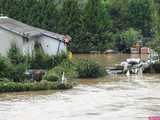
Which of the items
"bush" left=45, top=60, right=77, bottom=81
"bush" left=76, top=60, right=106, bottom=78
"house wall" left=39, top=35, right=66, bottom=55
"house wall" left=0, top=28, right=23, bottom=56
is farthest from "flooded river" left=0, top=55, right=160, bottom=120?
"house wall" left=39, top=35, right=66, bottom=55

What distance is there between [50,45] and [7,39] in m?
4.99

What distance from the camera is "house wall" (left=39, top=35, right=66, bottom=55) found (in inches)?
1866

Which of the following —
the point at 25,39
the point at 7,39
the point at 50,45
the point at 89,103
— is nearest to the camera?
the point at 89,103

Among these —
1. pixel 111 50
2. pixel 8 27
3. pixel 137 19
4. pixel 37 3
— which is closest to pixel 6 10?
pixel 37 3

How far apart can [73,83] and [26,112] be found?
37.0 feet

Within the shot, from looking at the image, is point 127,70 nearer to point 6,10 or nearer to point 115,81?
point 115,81

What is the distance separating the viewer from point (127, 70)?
153ft

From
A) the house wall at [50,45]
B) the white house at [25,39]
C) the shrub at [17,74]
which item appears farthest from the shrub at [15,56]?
the house wall at [50,45]

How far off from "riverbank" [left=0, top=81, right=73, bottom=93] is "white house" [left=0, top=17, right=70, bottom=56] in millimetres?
8636

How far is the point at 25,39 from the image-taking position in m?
43.8

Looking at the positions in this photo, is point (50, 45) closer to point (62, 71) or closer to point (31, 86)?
point (62, 71)

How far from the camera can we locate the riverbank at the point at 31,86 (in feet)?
110

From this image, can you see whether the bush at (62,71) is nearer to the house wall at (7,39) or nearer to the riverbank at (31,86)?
the riverbank at (31,86)

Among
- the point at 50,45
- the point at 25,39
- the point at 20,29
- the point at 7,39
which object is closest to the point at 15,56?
the point at 7,39
